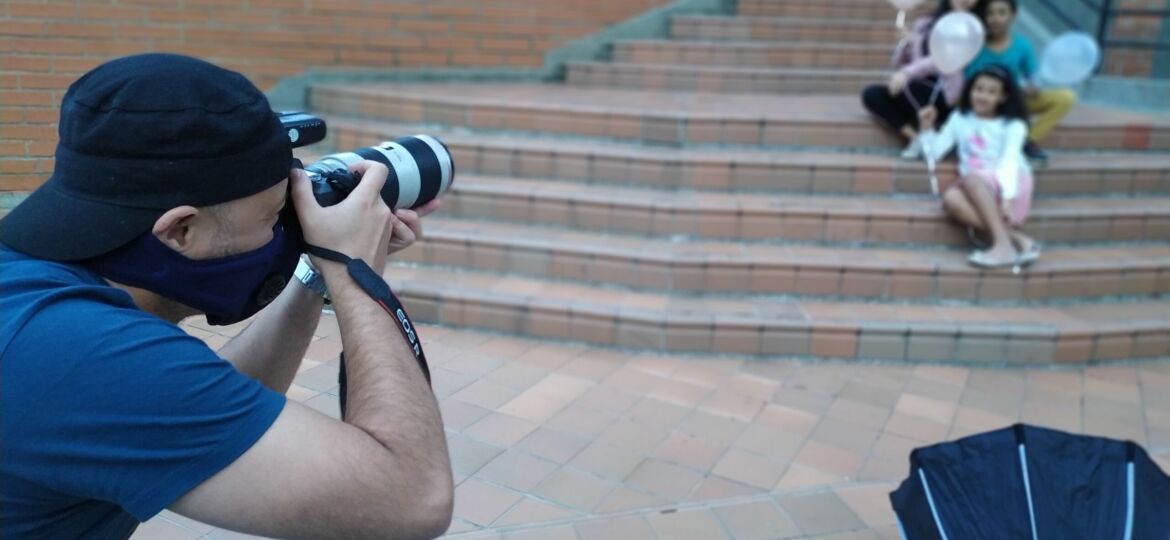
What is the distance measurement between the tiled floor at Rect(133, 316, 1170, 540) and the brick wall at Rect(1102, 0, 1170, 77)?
205 inches

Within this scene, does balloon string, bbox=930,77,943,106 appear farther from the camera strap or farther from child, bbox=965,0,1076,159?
the camera strap

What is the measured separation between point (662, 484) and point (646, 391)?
74cm

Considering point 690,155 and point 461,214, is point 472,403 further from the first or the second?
point 690,155

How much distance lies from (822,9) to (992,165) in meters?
3.55

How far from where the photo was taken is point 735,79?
21.5 feet

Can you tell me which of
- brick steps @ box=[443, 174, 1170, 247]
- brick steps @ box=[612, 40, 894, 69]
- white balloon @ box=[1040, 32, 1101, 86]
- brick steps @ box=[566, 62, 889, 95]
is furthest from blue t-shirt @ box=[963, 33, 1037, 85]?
brick steps @ box=[612, 40, 894, 69]

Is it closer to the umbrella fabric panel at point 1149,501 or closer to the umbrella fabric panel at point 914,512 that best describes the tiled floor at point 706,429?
the umbrella fabric panel at point 914,512

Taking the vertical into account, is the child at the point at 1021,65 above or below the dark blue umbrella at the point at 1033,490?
above

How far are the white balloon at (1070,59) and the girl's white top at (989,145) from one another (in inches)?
78.2

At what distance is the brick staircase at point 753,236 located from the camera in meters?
4.03

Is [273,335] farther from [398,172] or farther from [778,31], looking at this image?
[778,31]

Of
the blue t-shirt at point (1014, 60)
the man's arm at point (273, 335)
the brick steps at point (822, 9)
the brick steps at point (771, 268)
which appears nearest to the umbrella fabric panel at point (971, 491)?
the man's arm at point (273, 335)

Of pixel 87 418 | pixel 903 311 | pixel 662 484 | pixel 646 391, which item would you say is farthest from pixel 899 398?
pixel 87 418

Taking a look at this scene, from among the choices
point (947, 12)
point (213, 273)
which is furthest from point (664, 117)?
point (213, 273)
